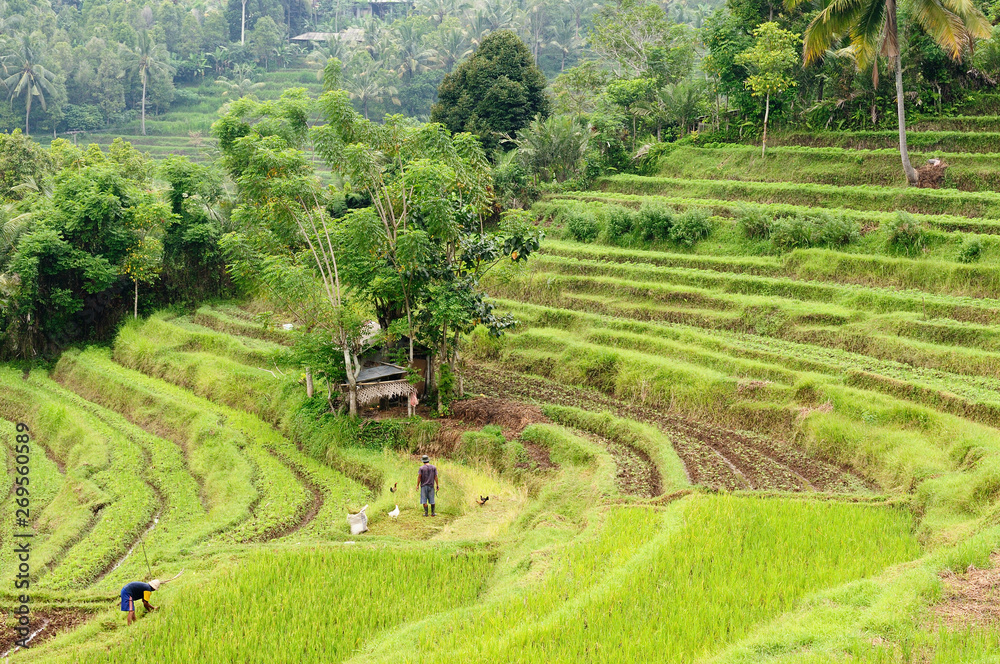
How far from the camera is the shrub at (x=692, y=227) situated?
22.9 metres

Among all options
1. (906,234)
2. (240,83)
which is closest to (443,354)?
(906,234)

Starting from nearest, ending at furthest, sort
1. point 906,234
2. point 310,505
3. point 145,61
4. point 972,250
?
point 310,505 < point 972,250 < point 906,234 < point 145,61

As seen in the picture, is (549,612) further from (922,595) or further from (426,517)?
(426,517)

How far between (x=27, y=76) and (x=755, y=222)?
49526mm

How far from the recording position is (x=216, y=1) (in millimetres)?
79062

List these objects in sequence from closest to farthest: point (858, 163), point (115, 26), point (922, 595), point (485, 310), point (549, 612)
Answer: point (922, 595), point (549, 612), point (485, 310), point (858, 163), point (115, 26)

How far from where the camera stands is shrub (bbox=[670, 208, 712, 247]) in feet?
75.0

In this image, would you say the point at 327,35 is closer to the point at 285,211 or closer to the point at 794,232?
the point at 794,232

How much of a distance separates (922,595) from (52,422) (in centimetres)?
1907

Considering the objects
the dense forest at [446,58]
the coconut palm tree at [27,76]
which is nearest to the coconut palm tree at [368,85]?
the dense forest at [446,58]

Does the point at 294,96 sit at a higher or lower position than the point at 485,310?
higher

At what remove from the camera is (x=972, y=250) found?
59.2 ft

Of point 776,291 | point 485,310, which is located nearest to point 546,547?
point 485,310

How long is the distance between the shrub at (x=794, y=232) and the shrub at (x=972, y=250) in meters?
3.48
